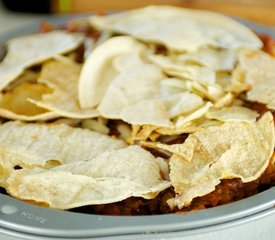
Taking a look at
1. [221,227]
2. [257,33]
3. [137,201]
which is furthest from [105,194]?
[257,33]

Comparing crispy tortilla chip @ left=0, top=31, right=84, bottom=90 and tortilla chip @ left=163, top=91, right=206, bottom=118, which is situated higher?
tortilla chip @ left=163, top=91, right=206, bottom=118

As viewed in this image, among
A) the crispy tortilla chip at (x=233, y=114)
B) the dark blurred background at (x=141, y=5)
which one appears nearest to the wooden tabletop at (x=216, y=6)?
the dark blurred background at (x=141, y=5)

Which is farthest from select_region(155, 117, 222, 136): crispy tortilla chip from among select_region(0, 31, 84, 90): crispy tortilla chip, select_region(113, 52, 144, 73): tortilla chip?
select_region(0, 31, 84, 90): crispy tortilla chip

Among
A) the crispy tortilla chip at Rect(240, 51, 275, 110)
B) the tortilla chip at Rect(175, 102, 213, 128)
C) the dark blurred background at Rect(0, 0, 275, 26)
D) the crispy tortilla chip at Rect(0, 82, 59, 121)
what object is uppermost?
the crispy tortilla chip at Rect(240, 51, 275, 110)

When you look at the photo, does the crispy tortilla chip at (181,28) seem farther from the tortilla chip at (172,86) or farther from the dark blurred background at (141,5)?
the dark blurred background at (141,5)

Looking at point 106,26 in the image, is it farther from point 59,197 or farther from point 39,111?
point 59,197

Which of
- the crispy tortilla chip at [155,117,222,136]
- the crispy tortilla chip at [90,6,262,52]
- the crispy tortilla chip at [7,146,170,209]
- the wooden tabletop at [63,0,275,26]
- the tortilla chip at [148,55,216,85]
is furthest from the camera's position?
the wooden tabletop at [63,0,275,26]

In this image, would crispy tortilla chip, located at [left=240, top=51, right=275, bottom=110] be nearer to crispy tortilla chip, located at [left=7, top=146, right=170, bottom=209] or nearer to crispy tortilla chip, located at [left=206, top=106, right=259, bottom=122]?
crispy tortilla chip, located at [left=206, top=106, right=259, bottom=122]
